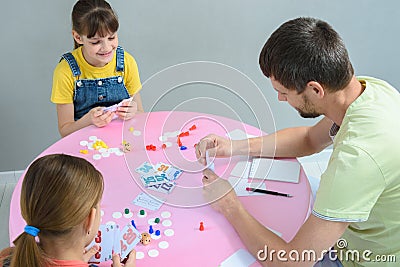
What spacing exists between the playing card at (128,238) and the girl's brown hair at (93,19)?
0.81 meters

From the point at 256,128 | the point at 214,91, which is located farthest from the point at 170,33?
the point at 256,128

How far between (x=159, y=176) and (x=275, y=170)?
1.18 feet

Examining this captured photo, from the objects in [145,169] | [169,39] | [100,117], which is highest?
[169,39]

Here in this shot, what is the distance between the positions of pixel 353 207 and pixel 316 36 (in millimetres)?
440

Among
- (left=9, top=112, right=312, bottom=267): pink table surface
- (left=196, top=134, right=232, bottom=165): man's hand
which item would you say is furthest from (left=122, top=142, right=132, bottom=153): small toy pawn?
(left=196, top=134, right=232, bottom=165): man's hand

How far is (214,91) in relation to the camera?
239 centimetres

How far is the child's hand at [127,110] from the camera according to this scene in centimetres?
193

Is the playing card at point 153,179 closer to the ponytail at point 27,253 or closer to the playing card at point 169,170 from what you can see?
the playing card at point 169,170

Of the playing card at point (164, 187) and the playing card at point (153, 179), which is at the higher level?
the playing card at point (153, 179)

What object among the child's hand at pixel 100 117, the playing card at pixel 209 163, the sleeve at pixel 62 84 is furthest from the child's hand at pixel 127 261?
the sleeve at pixel 62 84

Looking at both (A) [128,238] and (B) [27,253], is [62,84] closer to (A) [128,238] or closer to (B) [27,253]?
(A) [128,238]

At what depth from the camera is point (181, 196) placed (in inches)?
62.8

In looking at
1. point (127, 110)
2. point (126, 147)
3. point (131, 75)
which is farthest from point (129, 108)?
point (131, 75)

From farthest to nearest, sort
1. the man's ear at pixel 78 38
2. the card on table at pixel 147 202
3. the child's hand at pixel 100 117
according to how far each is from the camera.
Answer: the man's ear at pixel 78 38, the child's hand at pixel 100 117, the card on table at pixel 147 202
